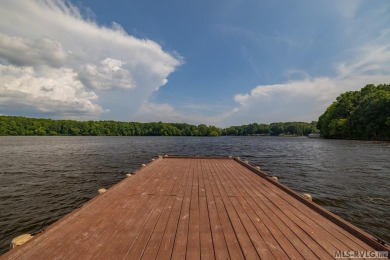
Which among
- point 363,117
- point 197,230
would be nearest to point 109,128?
point 363,117

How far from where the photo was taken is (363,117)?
2429 inches

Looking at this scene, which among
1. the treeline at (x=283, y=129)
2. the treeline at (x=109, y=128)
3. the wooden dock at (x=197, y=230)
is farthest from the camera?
the treeline at (x=283, y=129)

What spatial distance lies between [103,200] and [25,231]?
12.1 feet

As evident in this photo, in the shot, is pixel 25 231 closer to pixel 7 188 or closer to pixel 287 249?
pixel 7 188

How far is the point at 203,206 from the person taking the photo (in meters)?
6.03

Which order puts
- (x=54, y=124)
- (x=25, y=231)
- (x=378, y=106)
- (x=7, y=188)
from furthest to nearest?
(x=54, y=124) < (x=378, y=106) < (x=7, y=188) < (x=25, y=231)

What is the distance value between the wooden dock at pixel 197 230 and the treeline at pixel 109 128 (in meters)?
144

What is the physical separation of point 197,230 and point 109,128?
492ft

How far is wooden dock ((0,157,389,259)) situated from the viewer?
3.78 m

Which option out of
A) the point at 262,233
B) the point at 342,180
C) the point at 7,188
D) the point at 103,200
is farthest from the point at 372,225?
the point at 7,188

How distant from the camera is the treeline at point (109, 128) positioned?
392ft

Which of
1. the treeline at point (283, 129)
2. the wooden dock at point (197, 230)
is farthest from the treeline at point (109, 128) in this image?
the wooden dock at point (197, 230)

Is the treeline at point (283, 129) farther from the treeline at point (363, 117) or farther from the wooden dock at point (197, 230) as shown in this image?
the wooden dock at point (197, 230)

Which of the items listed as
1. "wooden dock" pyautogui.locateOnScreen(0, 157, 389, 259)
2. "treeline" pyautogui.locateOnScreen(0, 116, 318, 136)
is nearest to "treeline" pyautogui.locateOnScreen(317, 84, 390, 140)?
"wooden dock" pyautogui.locateOnScreen(0, 157, 389, 259)
